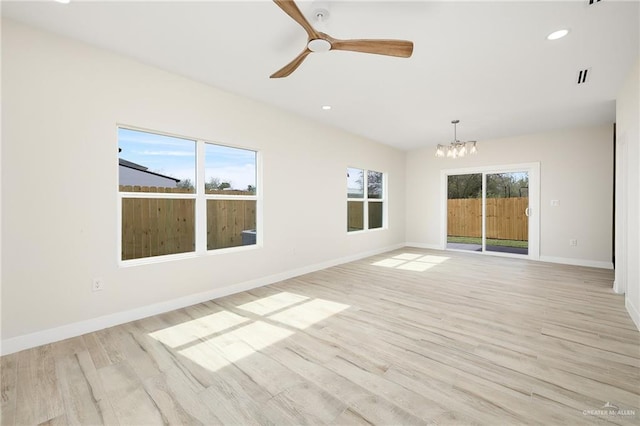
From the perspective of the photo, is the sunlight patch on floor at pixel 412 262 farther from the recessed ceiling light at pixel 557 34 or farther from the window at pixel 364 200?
the recessed ceiling light at pixel 557 34

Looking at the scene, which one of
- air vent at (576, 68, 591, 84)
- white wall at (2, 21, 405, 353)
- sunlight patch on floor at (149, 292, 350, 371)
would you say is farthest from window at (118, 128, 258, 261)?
air vent at (576, 68, 591, 84)

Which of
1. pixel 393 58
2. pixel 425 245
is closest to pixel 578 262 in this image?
pixel 425 245

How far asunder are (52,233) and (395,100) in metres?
4.10

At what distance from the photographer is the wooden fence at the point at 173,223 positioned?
295 centimetres

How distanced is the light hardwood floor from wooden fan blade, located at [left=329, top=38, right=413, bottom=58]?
91.9 inches

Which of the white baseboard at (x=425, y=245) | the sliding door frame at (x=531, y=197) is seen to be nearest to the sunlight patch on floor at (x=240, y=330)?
the white baseboard at (x=425, y=245)

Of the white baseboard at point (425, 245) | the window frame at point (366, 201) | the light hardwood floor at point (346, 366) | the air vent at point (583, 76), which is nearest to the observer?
the light hardwood floor at point (346, 366)

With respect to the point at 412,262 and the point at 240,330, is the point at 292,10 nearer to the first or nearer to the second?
the point at 240,330

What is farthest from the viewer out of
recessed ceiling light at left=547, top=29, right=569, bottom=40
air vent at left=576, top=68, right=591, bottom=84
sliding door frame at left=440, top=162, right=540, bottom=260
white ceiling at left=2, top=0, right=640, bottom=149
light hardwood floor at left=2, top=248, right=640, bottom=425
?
sliding door frame at left=440, top=162, right=540, bottom=260

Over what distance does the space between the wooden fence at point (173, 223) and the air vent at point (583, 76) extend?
4.25 meters

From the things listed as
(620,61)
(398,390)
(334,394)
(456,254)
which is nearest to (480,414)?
(398,390)

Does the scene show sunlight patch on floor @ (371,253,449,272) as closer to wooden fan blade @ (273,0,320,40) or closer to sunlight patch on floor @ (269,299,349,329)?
sunlight patch on floor @ (269,299,349,329)

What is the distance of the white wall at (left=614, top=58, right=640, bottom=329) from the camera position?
2816 mm

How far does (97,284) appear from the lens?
2.64 m
